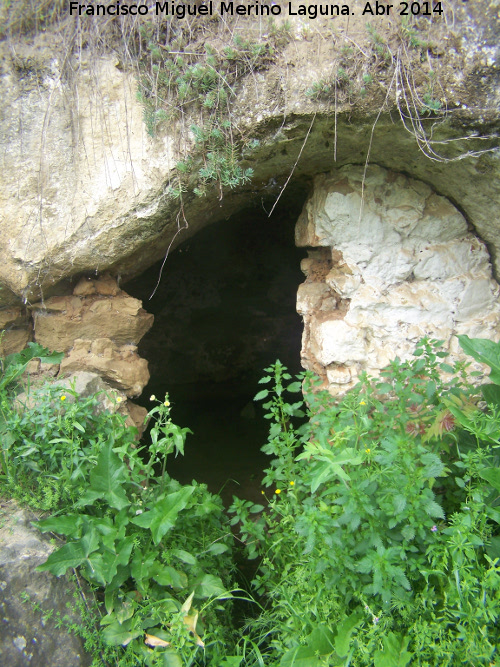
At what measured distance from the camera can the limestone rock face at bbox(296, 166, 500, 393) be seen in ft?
9.68

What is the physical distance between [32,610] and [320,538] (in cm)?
125

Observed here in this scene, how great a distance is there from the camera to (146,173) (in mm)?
2719

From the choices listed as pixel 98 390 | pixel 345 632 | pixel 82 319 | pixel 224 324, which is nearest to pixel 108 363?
pixel 98 390

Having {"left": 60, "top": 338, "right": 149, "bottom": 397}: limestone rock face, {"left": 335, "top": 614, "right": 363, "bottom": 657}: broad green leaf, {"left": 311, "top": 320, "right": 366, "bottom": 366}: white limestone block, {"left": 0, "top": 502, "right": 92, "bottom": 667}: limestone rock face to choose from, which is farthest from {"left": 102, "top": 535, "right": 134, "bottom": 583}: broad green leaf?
{"left": 311, "top": 320, "right": 366, "bottom": 366}: white limestone block

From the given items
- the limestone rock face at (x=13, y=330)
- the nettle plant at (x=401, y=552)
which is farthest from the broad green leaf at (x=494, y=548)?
the limestone rock face at (x=13, y=330)

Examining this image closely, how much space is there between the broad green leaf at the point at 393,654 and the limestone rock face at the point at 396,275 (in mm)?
1418

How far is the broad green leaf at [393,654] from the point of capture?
1731 mm

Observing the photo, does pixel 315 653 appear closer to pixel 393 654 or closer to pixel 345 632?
pixel 345 632

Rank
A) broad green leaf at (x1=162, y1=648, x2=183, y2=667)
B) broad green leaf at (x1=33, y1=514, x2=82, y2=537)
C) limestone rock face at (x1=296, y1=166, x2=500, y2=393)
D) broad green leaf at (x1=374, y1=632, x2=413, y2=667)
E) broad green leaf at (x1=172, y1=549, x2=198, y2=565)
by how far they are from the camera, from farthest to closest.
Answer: limestone rock face at (x1=296, y1=166, x2=500, y2=393)
broad green leaf at (x1=172, y1=549, x2=198, y2=565)
broad green leaf at (x1=33, y1=514, x2=82, y2=537)
broad green leaf at (x1=162, y1=648, x2=183, y2=667)
broad green leaf at (x1=374, y1=632, x2=413, y2=667)

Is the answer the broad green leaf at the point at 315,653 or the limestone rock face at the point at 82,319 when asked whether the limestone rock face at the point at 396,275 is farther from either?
the broad green leaf at the point at 315,653

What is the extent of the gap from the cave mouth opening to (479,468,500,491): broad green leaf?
128 inches

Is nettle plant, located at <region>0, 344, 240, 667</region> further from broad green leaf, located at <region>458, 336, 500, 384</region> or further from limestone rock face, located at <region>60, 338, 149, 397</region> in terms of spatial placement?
broad green leaf, located at <region>458, 336, 500, 384</region>

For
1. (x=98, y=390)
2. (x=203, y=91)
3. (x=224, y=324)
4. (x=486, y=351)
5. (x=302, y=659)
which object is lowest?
(x=224, y=324)

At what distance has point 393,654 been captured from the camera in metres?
1.77
